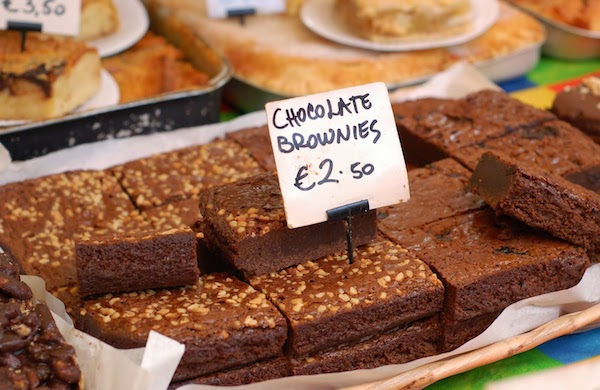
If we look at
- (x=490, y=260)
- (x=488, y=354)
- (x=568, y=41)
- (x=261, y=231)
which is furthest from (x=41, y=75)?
(x=568, y=41)

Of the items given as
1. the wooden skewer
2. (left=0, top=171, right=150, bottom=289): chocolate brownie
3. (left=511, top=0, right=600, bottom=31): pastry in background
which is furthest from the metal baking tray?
(left=0, top=171, right=150, bottom=289): chocolate brownie

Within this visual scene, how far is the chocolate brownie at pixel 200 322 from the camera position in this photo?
7.48 feet

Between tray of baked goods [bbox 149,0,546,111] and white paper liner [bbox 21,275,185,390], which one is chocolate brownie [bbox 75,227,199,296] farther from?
tray of baked goods [bbox 149,0,546,111]

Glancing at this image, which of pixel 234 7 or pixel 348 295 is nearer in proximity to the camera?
pixel 348 295

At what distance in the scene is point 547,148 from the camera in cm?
329

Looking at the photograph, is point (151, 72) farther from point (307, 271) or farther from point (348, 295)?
point (348, 295)

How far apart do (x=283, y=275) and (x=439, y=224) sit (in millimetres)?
631

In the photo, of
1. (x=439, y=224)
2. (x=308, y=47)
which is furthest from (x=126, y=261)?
(x=308, y=47)

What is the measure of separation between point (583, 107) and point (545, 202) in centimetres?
104

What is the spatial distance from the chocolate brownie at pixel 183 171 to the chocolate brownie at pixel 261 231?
49 centimetres

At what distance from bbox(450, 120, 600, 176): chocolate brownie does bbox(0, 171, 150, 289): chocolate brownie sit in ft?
4.57

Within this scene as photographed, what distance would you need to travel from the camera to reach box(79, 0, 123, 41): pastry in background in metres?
4.24

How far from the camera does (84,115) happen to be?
3516mm

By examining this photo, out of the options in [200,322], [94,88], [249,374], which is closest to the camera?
[200,322]
